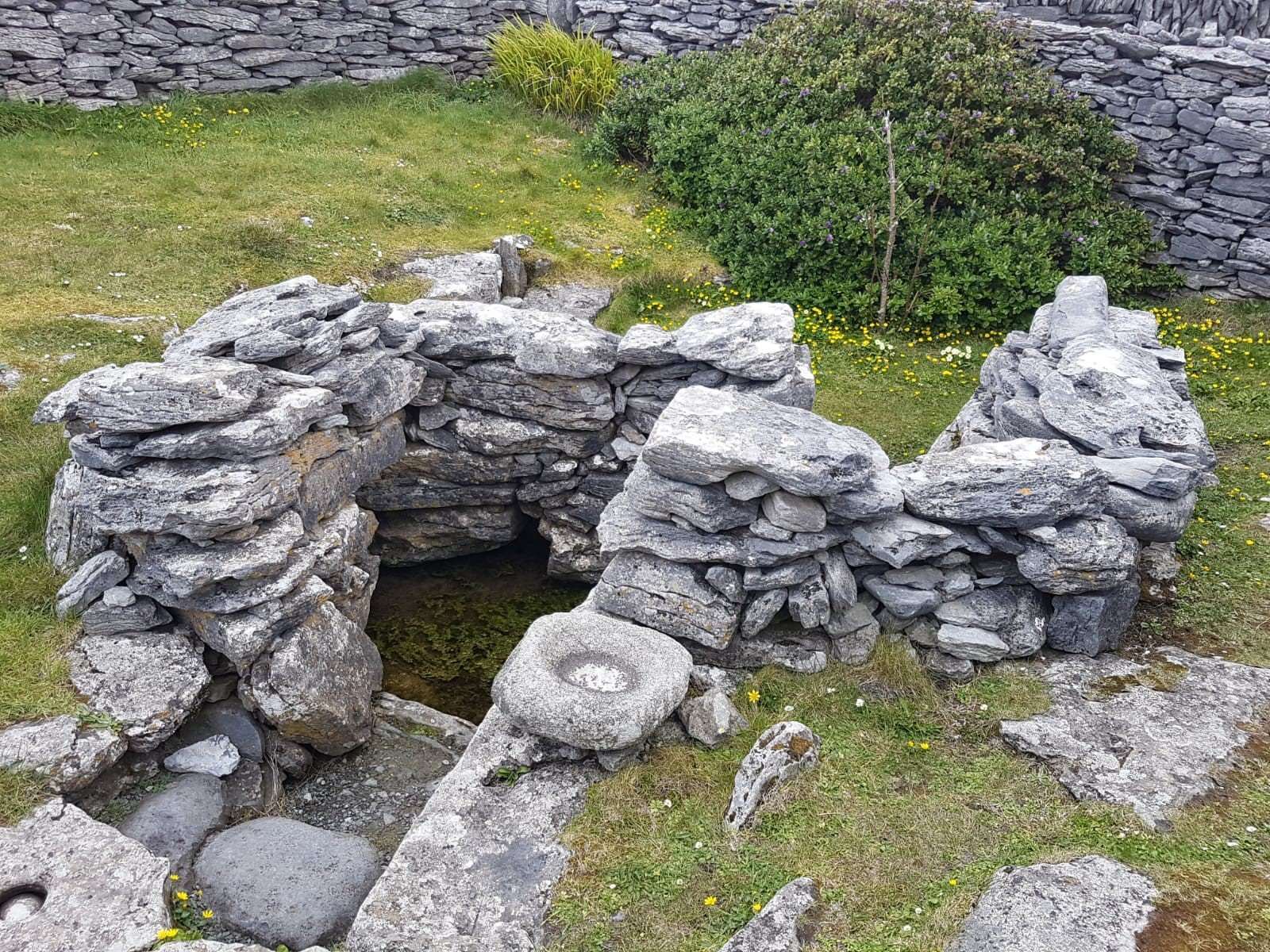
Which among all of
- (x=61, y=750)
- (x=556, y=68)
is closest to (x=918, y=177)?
(x=556, y=68)

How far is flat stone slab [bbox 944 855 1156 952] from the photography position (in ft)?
20.0

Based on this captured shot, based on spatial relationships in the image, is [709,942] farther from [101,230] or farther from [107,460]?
[101,230]

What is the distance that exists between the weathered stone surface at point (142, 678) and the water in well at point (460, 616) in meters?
2.60

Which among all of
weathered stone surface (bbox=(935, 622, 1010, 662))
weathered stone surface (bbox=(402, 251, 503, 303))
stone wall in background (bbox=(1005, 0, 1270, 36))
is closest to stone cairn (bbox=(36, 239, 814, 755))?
weathered stone surface (bbox=(402, 251, 503, 303))

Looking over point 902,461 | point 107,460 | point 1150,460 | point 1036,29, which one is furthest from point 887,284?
point 107,460

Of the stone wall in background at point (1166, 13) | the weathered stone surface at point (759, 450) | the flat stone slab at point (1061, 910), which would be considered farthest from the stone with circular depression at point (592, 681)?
the stone wall in background at point (1166, 13)

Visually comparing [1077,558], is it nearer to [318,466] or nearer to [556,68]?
[318,466]

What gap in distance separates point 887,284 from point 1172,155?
4.83 meters

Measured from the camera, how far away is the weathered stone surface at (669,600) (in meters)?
9.00

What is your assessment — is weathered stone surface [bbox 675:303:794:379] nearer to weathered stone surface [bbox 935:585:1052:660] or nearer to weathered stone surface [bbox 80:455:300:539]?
weathered stone surface [bbox 935:585:1052:660]

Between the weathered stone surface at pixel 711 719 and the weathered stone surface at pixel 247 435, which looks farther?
the weathered stone surface at pixel 247 435

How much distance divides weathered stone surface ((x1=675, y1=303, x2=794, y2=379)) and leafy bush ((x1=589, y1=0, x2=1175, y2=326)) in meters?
4.57

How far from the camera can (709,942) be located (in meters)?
6.59

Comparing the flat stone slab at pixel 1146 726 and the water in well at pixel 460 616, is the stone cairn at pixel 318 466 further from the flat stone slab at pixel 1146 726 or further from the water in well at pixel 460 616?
the flat stone slab at pixel 1146 726
